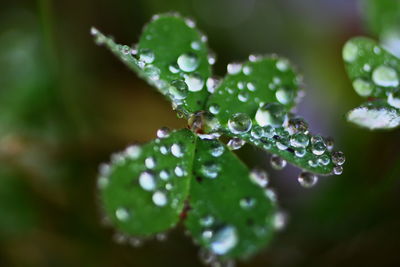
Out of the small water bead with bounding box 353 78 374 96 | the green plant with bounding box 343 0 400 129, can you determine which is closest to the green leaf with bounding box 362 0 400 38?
the green plant with bounding box 343 0 400 129

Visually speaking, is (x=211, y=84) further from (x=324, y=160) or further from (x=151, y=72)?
(x=324, y=160)

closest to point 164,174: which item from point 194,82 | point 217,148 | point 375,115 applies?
point 217,148

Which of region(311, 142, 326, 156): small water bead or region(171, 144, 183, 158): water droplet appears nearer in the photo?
region(311, 142, 326, 156): small water bead

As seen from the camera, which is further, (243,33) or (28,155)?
(243,33)

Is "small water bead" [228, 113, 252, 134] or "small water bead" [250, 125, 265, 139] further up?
"small water bead" [228, 113, 252, 134]

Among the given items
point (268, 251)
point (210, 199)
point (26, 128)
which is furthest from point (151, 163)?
point (26, 128)

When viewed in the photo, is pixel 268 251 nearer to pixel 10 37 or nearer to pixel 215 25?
pixel 215 25

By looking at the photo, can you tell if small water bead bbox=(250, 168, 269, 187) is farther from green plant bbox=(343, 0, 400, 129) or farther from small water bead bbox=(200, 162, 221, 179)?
green plant bbox=(343, 0, 400, 129)
